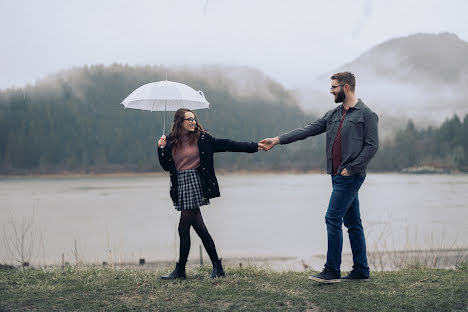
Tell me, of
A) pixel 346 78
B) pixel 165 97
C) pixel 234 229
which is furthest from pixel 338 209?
pixel 234 229

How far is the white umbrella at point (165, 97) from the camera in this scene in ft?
16.6

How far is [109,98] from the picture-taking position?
14962 cm

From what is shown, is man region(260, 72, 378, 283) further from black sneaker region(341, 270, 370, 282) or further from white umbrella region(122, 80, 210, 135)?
white umbrella region(122, 80, 210, 135)

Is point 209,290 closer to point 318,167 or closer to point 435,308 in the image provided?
point 435,308

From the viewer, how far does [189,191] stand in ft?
15.5

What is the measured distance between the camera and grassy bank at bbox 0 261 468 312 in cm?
388

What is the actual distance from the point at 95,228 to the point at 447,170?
349 ft

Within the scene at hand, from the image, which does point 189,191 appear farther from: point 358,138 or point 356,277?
point 356,277

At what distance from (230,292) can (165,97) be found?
2.11 metres

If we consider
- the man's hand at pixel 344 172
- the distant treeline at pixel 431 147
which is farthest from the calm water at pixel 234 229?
the distant treeline at pixel 431 147

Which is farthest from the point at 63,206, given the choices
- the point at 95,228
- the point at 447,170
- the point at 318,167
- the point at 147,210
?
the point at 447,170

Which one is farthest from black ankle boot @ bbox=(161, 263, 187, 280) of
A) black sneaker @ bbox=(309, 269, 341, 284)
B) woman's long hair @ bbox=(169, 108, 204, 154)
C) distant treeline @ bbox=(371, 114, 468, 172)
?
distant treeline @ bbox=(371, 114, 468, 172)

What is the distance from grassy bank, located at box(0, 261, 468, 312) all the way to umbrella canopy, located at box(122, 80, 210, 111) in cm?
184

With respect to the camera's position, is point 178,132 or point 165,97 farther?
point 165,97
